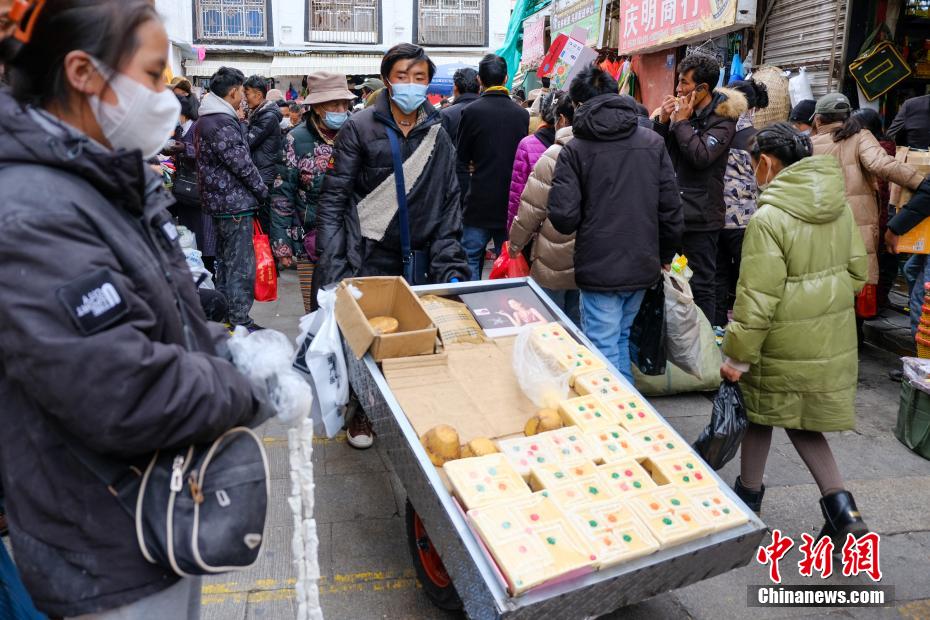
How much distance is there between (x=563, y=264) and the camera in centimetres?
456

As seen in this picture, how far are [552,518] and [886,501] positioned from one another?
2.42 meters

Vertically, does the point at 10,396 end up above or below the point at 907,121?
below

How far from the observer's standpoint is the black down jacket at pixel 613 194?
12.7 feet

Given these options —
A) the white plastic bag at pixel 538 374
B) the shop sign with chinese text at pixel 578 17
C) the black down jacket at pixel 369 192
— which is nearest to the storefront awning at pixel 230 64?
the shop sign with chinese text at pixel 578 17

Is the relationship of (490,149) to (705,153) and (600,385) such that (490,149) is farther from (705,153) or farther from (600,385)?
(600,385)

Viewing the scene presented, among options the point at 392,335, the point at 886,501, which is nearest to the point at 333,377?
the point at 392,335

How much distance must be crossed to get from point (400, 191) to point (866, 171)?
3.74 meters

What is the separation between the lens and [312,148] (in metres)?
5.49

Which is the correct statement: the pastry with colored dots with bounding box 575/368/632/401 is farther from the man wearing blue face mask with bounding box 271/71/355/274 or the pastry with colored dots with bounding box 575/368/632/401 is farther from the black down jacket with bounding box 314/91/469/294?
the man wearing blue face mask with bounding box 271/71/355/274

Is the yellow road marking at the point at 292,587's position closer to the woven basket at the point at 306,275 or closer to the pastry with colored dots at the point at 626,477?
the pastry with colored dots at the point at 626,477

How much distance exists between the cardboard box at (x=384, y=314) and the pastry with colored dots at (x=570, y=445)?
0.69 metres

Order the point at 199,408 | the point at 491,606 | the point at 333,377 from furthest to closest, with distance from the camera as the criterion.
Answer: the point at 333,377 → the point at 491,606 → the point at 199,408

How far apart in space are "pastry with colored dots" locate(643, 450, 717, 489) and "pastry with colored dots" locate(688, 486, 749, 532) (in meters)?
0.04

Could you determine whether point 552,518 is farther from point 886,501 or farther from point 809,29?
point 809,29
